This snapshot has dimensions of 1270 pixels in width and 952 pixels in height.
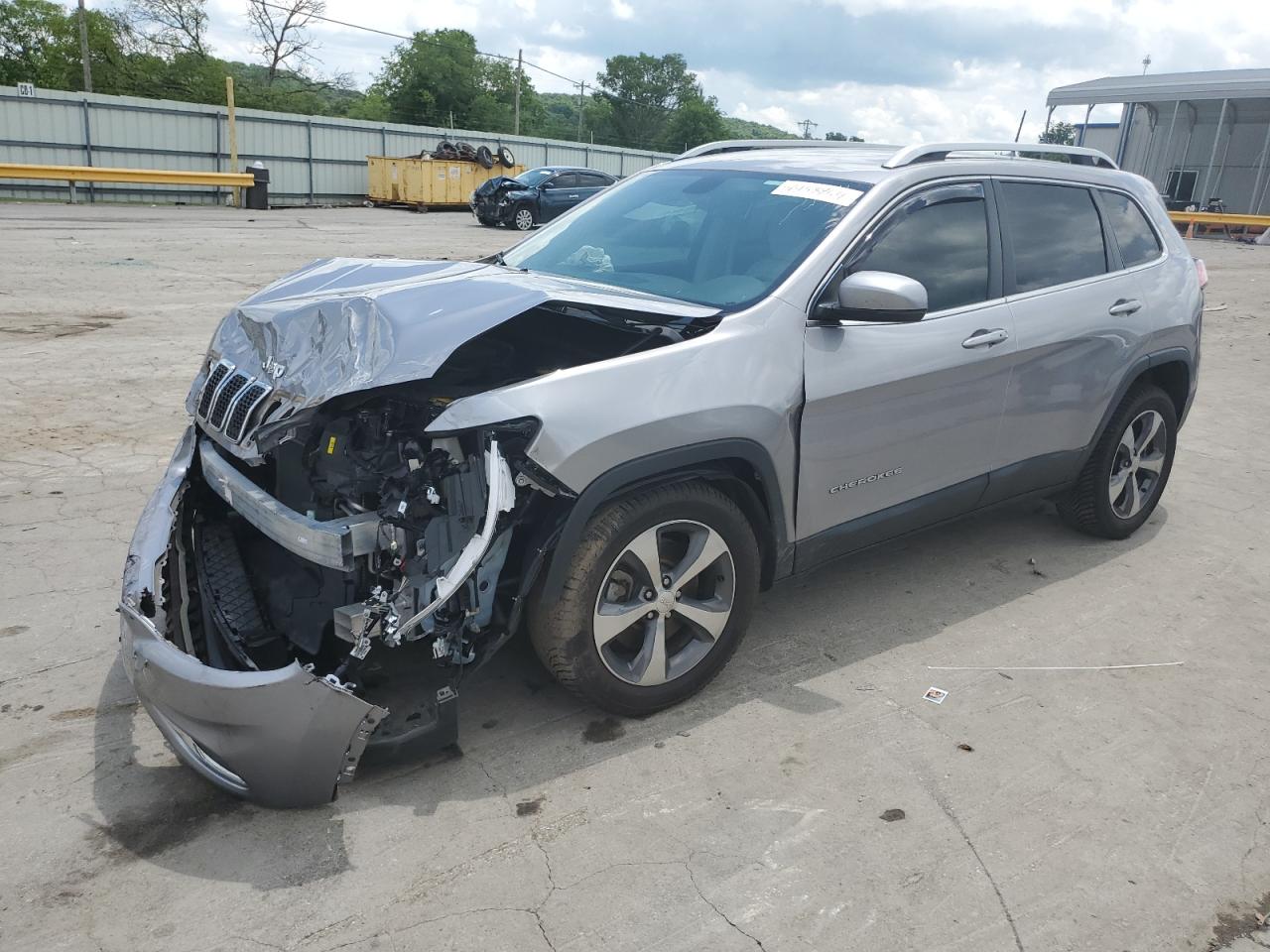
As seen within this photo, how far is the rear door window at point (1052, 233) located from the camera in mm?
4402

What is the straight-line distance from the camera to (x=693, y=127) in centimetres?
8831

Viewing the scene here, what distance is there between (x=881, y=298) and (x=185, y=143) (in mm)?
30991

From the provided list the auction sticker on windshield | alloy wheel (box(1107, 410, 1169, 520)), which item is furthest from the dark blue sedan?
the auction sticker on windshield

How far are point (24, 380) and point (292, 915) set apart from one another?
636cm

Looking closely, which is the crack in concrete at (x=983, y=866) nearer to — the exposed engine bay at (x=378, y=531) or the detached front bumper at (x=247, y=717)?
the exposed engine bay at (x=378, y=531)

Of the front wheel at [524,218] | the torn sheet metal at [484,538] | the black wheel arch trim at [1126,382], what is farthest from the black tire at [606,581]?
the front wheel at [524,218]

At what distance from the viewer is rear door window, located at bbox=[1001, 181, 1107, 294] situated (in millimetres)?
4402

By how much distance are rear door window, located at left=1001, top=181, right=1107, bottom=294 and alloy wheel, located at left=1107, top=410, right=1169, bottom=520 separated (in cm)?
90

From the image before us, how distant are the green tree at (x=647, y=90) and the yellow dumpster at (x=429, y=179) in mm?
64632

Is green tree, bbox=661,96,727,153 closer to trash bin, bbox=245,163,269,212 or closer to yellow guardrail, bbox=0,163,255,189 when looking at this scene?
trash bin, bbox=245,163,269,212

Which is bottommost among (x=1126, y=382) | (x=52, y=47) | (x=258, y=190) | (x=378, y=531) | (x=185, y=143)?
(x=378, y=531)

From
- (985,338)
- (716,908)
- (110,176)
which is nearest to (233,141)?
(110,176)

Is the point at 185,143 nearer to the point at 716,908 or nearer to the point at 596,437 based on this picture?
the point at 596,437

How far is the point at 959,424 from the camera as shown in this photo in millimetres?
4113
